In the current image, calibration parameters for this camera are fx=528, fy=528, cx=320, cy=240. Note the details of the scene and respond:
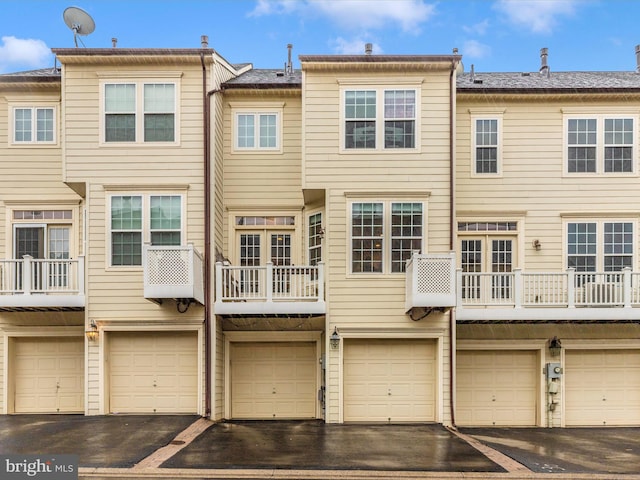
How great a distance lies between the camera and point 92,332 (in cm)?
1241

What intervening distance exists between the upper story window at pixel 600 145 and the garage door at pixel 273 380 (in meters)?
8.47

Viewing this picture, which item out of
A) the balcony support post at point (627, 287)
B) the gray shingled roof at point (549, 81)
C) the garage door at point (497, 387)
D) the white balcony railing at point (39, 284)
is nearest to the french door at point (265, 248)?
the white balcony railing at point (39, 284)

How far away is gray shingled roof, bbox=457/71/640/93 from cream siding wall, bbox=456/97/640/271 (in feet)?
1.10

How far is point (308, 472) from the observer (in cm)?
823

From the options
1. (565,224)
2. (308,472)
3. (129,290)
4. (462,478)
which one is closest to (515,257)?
(565,224)

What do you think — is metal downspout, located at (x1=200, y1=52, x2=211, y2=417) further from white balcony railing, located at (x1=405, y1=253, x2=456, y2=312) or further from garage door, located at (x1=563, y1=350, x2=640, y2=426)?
garage door, located at (x1=563, y1=350, x2=640, y2=426)

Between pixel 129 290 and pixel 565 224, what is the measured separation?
11.1m

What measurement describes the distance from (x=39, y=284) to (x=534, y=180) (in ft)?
41.5

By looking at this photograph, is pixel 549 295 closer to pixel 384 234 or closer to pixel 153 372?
pixel 384 234

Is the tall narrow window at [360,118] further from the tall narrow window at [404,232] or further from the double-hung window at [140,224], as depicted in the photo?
the double-hung window at [140,224]

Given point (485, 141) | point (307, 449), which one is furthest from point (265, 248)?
point (485, 141)

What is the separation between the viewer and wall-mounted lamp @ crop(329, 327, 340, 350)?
1246 centimetres

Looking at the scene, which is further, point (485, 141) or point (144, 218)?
point (485, 141)

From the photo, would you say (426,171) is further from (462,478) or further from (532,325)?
(462,478)
